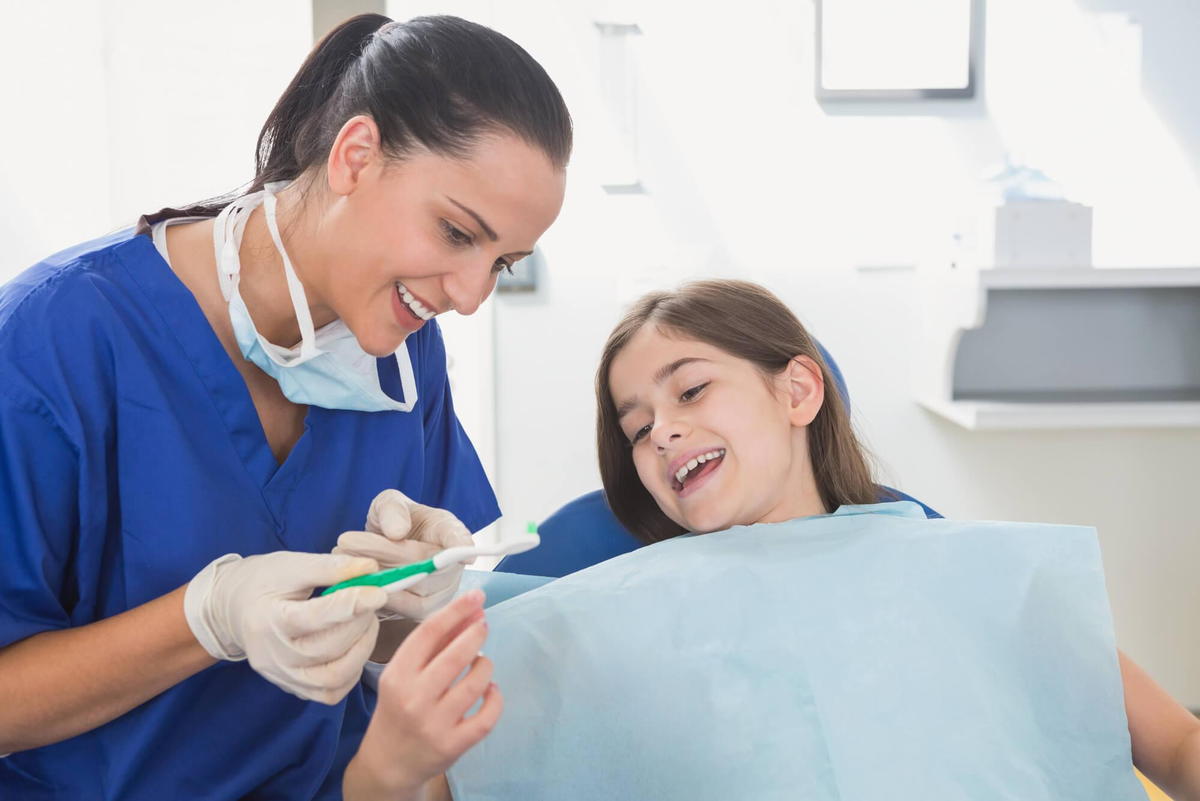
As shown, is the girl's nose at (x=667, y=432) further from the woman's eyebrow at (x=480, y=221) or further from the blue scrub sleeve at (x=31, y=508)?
the blue scrub sleeve at (x=31, y=508)

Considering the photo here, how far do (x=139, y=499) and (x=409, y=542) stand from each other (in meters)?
0.24

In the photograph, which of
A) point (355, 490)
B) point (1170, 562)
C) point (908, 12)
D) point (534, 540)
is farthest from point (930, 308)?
point (534, 540)

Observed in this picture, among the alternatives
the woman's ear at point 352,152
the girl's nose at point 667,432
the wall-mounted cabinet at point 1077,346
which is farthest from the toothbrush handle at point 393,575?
the wall-mounted cabinet at point 1077,346

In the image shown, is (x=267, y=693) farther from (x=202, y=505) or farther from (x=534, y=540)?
(x=534, y=540)

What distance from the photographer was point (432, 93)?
3.12 ft

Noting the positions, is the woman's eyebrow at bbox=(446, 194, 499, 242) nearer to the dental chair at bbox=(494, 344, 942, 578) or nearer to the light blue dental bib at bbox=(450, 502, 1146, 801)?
the light blue dental bib at bbox=(450, 502, 1146, 801)

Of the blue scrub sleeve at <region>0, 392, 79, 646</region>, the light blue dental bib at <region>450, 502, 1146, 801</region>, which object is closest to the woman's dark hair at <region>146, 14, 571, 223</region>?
the blue scrub sleeve at <region>0, 392, 79, 646</region>

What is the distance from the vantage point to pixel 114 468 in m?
0.94

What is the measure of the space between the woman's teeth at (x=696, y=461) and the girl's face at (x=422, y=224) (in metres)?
0.38

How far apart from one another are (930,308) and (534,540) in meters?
1.86

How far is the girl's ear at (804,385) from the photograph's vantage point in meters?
1.36

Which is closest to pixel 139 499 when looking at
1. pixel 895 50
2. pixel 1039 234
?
pixel 1039 234

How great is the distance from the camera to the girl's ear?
136 centimetres

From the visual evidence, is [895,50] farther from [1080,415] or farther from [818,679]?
[818,679]
